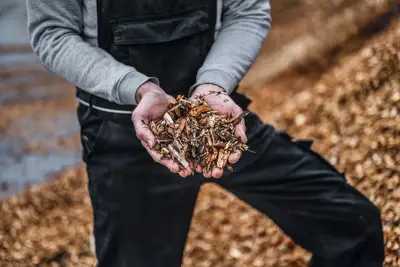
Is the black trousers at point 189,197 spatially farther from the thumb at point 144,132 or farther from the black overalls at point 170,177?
the thumb at point 144,132

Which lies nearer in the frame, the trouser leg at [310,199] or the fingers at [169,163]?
the fingers at [169,163]

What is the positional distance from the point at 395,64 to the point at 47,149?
192 inches

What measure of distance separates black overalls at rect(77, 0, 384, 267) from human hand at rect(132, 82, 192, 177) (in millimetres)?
197

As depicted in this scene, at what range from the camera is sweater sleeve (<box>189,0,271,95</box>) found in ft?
6.85

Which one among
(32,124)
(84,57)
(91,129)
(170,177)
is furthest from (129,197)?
(32,124)

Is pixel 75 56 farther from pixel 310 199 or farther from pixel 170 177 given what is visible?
pixel 310 199

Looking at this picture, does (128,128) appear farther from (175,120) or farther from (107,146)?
(175,120)

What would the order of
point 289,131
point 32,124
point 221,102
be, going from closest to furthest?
point 221,102 → point 289,131 → point 32,124

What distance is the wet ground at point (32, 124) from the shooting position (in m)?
6.47

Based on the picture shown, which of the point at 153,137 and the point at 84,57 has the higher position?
the point at 84,57

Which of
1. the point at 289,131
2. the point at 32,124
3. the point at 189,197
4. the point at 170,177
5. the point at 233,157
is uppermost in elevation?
the point at 233,157

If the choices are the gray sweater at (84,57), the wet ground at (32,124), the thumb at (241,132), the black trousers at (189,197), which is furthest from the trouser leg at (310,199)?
the wet ground at (32,124)

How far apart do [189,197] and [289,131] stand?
2.91 metres

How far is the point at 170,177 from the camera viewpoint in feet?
6.94
